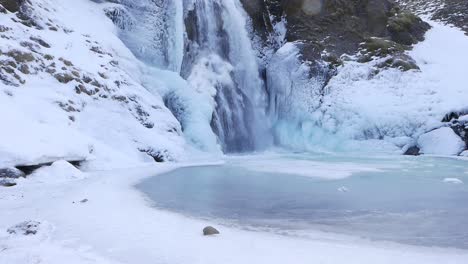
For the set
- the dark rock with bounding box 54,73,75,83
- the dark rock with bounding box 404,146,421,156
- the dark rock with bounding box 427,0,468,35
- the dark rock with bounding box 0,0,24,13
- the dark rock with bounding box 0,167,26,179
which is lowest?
the dark rock with bounding box 404,146,421,156

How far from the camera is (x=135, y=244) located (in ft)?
14.6

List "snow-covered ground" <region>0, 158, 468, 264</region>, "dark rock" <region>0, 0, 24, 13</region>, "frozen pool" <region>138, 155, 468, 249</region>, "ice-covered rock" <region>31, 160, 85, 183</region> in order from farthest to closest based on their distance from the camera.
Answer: "dark rock" <region>0, 0, 24, 13</region>
"ice-covered rock" <region>31, 160, 85, 183</region>
"frozen pool" <region>138, 155, 468, 249</region>
"snow-covered ground" <region>0, 158, 468, 264</region>

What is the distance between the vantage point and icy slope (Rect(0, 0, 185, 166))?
10.9 meters

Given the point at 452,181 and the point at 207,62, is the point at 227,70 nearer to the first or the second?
the point at 207,62

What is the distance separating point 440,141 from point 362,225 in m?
18.2

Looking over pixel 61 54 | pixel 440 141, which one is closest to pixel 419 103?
pixel 440 141

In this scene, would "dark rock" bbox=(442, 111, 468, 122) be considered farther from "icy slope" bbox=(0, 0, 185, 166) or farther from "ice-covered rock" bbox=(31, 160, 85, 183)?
"ice-covered rock" bbox=(31, 160, 85, 183)

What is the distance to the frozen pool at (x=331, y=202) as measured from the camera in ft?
17.5

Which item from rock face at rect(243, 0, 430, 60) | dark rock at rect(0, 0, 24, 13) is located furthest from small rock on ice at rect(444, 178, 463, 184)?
rock face at rect(243, 0, 430, 60)

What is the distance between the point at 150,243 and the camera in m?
4.50

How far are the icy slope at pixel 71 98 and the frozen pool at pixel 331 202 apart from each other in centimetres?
277

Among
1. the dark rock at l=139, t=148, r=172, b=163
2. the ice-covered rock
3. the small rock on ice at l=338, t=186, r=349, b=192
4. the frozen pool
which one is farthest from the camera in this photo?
the dark rock at l=139, t=148, r=172, b=163

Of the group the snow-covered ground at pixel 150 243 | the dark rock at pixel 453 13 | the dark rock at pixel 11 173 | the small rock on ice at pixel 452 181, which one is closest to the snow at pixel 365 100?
the dark rock at pixel 453 13

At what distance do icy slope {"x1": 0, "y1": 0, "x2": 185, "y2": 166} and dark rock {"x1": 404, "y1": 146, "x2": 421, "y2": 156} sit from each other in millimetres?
11588
